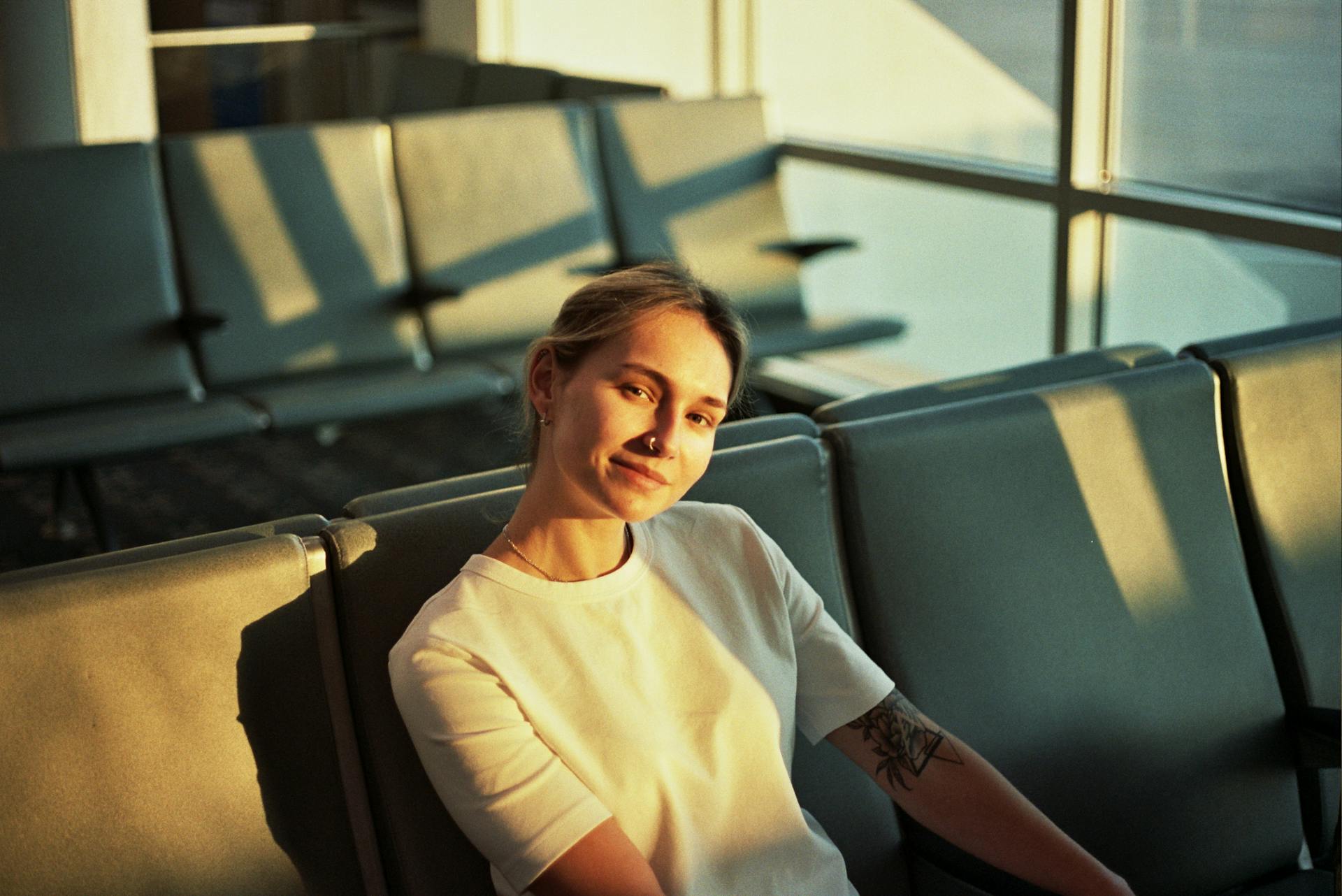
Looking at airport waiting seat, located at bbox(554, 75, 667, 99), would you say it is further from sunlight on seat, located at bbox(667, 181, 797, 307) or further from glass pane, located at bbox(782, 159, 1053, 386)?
glass pane, located at bbox(782, 159, 1053, 386)

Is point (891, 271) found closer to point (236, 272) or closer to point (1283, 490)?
point (236, 272)

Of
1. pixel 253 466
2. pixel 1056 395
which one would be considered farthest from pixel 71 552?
pixel 1056 395

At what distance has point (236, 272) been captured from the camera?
359cm

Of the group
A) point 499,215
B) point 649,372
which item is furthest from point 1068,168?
point 649,372

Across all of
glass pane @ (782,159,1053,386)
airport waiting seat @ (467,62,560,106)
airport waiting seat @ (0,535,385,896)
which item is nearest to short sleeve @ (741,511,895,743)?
airport waiting seat @ (0,535,385,896)

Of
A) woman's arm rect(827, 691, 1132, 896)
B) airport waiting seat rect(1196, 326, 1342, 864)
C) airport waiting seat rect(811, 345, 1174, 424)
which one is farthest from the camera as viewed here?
airport waiting seat rect(1196, 326, 1342, 864)

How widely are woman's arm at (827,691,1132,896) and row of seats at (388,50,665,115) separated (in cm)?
340

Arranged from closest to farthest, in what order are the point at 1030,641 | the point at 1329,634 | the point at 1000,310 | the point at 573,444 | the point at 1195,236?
the point at 573,444, the point at 1030,641, the point at 1329,634, the point at 1195,236, the point at 1000,310

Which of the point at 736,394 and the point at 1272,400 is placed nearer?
the point at 736,394

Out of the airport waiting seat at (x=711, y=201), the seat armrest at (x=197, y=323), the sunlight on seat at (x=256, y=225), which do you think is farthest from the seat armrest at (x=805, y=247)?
the seat armrest at (x=197, y=323)

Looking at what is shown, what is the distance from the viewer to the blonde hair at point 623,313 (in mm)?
1304

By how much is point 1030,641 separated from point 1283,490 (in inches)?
18.9

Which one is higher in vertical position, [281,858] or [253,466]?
[281,858]

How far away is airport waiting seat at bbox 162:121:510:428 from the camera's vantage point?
355cm
